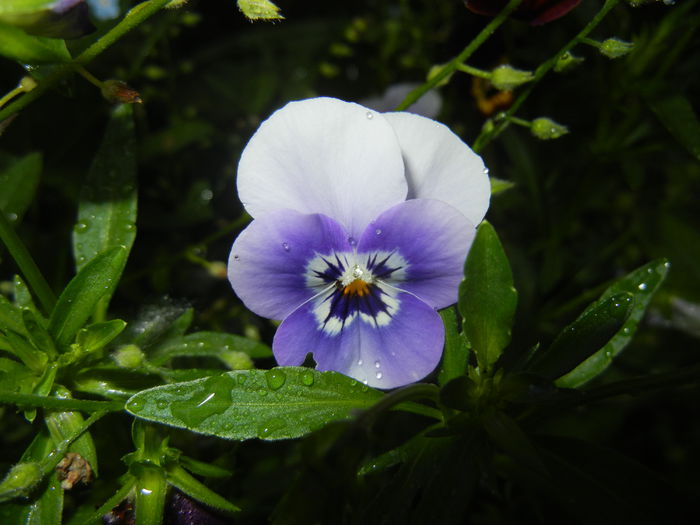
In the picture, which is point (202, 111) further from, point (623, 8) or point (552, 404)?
point (552, 404)

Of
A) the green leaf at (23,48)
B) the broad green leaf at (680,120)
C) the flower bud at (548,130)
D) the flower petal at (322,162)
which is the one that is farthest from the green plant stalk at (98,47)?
the broad green leaf at (680,120)

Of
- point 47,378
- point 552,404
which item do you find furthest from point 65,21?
point 552,404

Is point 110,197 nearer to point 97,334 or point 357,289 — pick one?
point 97,334

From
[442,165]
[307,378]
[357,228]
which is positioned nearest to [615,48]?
[442,165]

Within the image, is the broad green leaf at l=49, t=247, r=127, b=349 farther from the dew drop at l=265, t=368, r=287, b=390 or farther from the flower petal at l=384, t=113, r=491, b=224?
the flower petal at l=384, t=113, r=491, b=224

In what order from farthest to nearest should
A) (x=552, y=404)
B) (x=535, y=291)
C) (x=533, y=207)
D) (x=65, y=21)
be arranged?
(x=533, y=207)
(x=535, y=291)
(x=552, y=404)
(x=65, y=21)
